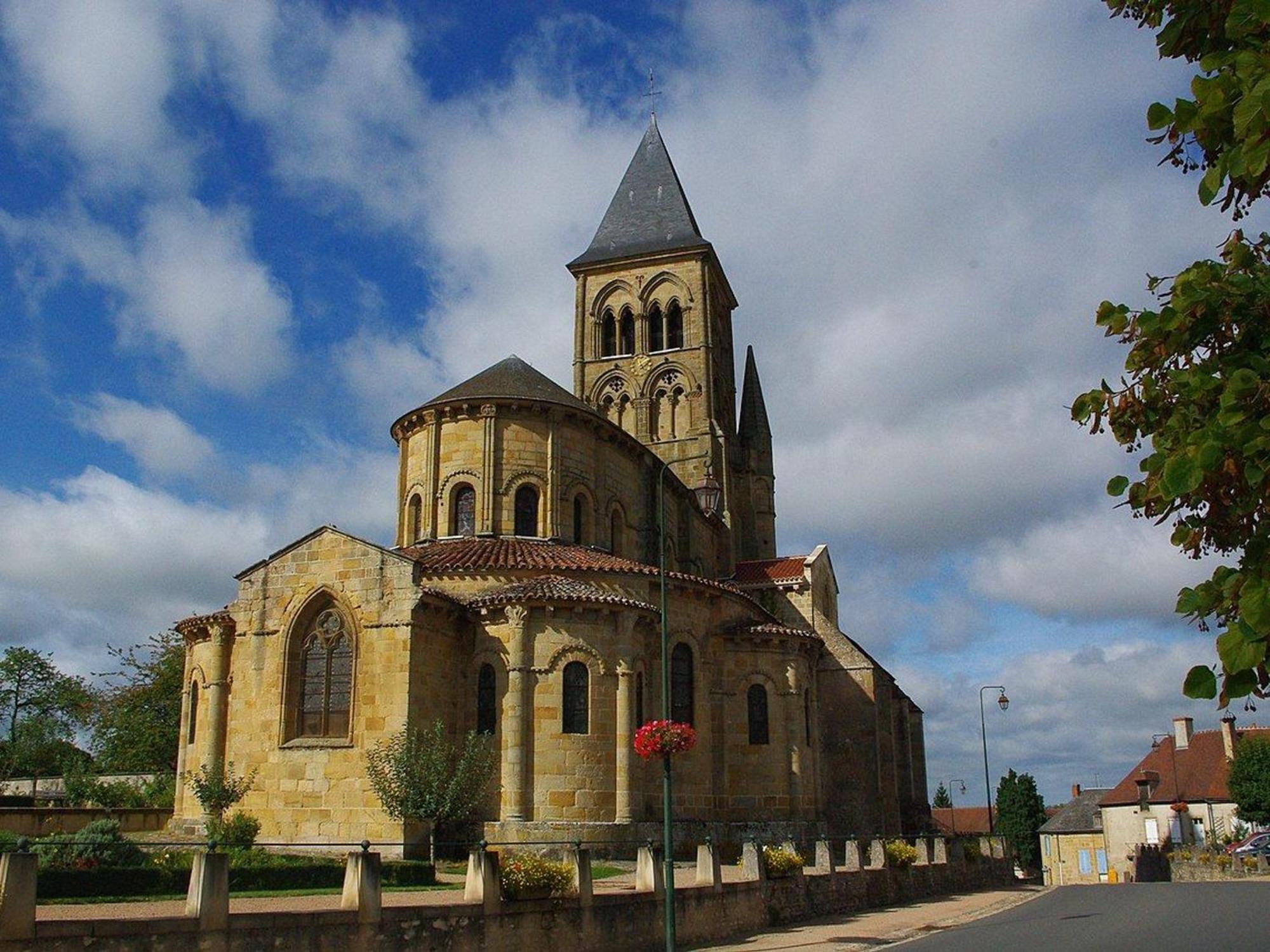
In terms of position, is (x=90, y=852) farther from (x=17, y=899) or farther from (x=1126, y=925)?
(x=1126, y=925)

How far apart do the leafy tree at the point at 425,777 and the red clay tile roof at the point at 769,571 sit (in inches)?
798

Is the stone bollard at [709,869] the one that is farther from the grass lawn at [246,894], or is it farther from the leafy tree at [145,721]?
the leafy tree at [145,721]

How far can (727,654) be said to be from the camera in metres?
32.4

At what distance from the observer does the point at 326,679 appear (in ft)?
88.8

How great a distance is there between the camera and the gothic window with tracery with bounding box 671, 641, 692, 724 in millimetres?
30734

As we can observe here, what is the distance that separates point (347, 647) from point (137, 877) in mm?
9753

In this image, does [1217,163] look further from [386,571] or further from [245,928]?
[386,571]

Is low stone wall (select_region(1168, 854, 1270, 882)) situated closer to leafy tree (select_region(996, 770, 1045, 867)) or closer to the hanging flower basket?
leafy tree (select_region(996, 770, 1045, 867))

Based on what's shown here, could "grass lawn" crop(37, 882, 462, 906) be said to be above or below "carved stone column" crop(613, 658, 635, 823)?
below

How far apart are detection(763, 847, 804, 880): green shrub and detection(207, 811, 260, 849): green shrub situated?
11342mm

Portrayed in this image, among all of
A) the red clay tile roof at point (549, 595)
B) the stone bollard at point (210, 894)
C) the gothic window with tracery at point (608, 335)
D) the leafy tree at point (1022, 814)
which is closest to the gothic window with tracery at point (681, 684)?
the red clay tile roof at point (549, 595)

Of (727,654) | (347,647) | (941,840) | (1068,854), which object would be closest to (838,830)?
(941,840)

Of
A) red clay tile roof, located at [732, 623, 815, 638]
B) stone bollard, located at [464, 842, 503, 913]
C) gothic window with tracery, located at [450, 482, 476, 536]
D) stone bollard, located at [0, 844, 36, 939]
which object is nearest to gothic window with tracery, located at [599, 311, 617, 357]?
gothic window with tracery, located at [450, 482, 476, 536]

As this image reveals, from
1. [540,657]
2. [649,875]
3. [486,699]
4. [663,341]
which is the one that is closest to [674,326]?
[663,341]
